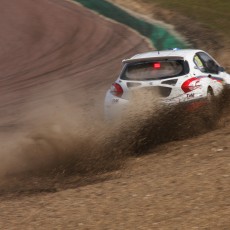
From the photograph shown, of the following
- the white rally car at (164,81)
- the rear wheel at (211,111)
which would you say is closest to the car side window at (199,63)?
the white rally car at (164,81)

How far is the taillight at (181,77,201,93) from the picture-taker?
38.0ft

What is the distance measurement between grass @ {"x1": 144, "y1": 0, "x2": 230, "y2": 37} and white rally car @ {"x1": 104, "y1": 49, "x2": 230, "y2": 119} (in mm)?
13334

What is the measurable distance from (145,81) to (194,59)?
130cm

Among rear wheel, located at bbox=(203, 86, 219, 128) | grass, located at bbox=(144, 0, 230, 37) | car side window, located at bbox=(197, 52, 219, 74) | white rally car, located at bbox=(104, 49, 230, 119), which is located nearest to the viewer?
rear wheel, located at bbox=(203, 86, 219, 128)

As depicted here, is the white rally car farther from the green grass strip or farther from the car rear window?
the green grass strip

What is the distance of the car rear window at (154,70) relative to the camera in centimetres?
1166

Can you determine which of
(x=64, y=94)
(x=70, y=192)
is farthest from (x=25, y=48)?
(x=70, y=192)

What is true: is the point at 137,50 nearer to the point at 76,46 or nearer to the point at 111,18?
the point at 76,46

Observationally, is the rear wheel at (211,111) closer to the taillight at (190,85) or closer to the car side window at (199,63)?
the taillight at (190,85)

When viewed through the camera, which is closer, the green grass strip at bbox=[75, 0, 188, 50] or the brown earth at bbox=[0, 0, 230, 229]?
the brown earth at bbox=[0, 0, 230, 229]

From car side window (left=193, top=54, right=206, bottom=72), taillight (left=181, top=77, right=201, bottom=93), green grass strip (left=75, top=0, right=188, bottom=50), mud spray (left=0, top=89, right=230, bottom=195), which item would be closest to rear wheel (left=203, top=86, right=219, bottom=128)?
mud spray (left=0, top=89, right=230, bottom=195)

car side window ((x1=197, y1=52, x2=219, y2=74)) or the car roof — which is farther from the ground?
the car roof

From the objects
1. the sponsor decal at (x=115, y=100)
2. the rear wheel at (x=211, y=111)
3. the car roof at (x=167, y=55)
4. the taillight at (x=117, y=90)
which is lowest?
the rear wheel at (x=211, y=111)

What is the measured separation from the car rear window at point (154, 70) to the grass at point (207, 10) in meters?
13.5
